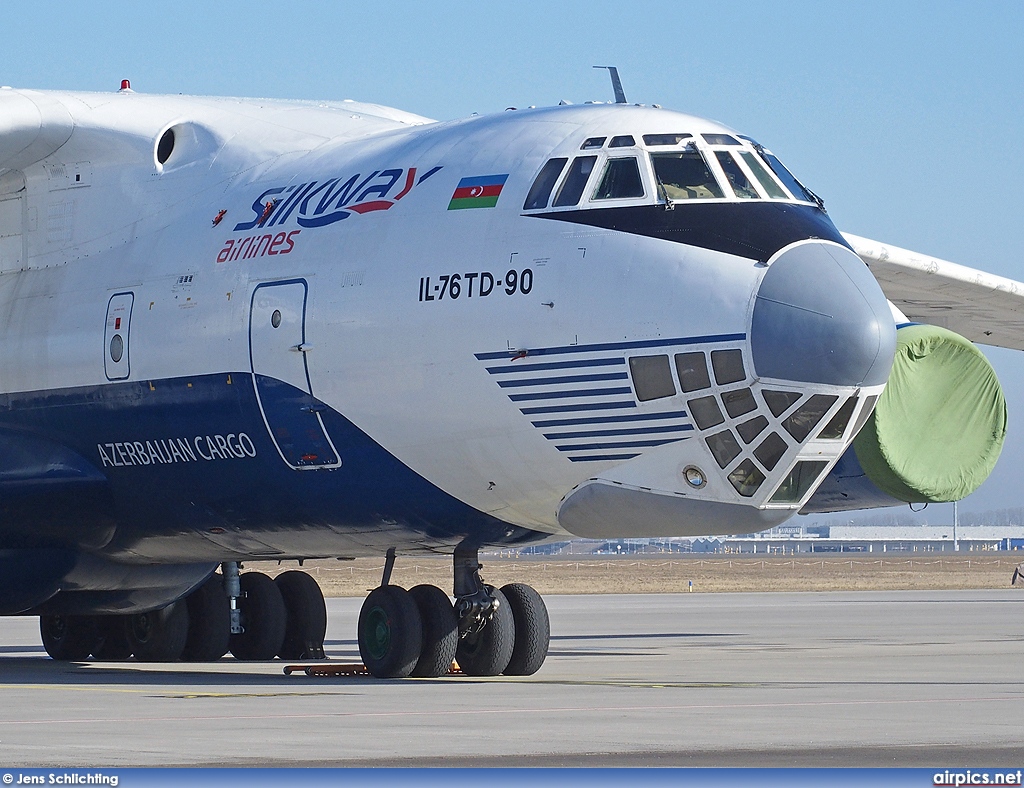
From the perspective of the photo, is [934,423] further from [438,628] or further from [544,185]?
[544,185]

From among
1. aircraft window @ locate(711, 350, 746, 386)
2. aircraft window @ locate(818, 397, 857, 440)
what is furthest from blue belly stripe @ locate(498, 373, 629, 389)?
aircraft window @ locate(818, 397, 857, 440)

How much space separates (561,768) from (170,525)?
823cm

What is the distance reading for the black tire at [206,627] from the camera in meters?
19.6

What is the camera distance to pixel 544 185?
46.6ft

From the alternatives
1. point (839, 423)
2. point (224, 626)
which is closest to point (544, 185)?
point (839, 423)

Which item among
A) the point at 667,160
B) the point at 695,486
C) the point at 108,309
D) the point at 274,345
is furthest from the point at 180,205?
the point at 695,486

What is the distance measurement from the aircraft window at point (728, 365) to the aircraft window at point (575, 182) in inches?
69.5

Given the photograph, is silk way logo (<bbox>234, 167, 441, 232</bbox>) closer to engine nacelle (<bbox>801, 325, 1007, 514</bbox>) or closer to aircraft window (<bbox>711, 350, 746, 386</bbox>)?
aircraft window (<bbox>711, 350, 746, 386</bbox>)

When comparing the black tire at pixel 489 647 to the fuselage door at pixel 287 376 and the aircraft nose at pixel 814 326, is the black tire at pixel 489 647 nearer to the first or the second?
the fuselage door at pixel 287 376

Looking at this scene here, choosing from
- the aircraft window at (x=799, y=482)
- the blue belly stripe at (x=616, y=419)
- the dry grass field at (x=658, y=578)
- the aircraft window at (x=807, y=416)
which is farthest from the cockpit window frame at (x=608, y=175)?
the dry grass field at (x=658, y=578)

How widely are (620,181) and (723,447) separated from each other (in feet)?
7.34

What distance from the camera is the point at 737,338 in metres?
13.0

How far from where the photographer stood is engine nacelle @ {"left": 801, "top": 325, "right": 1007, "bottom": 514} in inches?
685

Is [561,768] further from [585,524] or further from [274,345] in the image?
[274,345]
